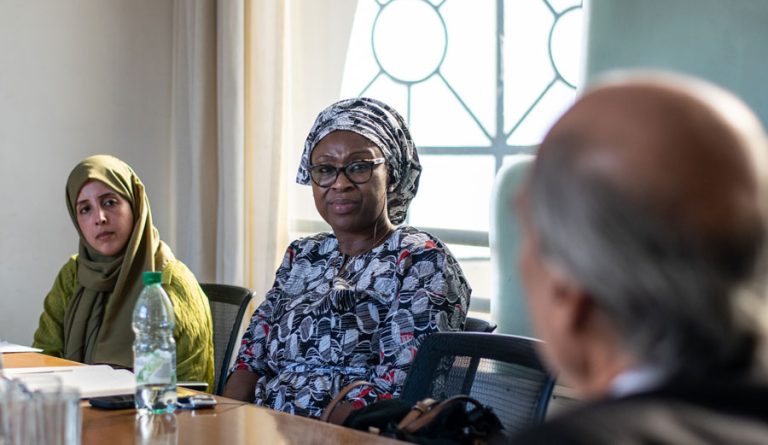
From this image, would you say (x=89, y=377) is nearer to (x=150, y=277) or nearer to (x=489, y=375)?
(x=150, y=277)

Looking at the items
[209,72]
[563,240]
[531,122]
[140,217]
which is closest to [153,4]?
[209,72]

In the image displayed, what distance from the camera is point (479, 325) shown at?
2.40 metres

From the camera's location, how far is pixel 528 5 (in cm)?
349

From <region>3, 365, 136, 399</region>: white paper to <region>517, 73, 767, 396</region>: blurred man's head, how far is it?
4.76 ft

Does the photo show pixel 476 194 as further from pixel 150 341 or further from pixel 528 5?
pixel 150 341

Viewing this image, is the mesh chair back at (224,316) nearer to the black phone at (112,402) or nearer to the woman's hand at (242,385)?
the woman's hand at (242,385)

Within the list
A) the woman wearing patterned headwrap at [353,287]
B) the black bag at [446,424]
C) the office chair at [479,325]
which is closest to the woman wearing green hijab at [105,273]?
the woman wearing patterned headwrap at [353,287]

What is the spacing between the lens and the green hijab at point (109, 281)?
9.97 feet

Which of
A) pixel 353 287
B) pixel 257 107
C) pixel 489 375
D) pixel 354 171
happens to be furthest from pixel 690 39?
pixel 257 107

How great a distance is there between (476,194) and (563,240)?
9.76ft

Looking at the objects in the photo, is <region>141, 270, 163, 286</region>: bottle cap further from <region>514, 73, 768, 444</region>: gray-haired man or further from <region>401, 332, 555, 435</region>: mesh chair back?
<region>514, 73, 768, 444</region>: gray-haired man

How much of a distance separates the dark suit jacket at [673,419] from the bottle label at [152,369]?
1.35m

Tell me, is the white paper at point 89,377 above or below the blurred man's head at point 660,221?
below

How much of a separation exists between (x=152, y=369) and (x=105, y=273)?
132 centimetres
